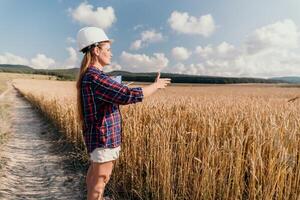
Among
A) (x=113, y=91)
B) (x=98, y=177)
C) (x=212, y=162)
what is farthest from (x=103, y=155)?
(x=212, y=162)

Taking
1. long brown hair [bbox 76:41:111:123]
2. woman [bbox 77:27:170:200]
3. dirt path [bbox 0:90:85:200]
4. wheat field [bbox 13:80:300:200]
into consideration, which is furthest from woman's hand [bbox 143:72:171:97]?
dirt path [bbox 0:90:85:200]

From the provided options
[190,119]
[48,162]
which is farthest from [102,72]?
[48,162]

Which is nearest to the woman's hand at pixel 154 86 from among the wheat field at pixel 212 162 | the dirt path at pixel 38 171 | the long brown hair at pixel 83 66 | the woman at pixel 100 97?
the woman at pixel 100 97

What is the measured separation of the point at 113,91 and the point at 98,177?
79 cm

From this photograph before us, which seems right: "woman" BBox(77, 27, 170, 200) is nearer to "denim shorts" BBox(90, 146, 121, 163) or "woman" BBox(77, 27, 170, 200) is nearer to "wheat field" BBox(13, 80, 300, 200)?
"denim shorts" BBox(90, 146, 121, 163)

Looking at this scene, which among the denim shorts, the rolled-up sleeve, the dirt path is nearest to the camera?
the rolled-up sleeve

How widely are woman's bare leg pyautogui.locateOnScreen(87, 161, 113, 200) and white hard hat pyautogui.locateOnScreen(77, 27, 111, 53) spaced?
100 centimetres

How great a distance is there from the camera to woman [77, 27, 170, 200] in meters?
2.82

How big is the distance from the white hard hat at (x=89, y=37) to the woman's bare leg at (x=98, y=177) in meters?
1.00

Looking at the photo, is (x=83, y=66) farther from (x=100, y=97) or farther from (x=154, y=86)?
(x=154, y=86)

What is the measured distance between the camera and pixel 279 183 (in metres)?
2.72

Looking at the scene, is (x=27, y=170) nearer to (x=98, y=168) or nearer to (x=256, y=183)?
(x=98, y=168)

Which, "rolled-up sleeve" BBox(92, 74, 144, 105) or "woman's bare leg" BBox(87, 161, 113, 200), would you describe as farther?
"woman's bare leg" BBox(87, 161, 113, 200)

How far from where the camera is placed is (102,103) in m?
2.91
